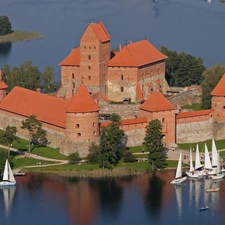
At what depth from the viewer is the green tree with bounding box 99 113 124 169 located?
5453 cm

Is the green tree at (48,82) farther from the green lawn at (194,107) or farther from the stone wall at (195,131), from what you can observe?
the stone wall at (195,131)

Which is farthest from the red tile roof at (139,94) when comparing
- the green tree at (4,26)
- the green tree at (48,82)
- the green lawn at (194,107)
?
the green tree at (4,26)

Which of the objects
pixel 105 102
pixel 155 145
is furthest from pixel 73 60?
pixel 155 145

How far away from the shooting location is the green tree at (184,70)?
235 ft

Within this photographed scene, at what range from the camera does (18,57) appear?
93500 millimetres

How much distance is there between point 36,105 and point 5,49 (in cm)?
4094

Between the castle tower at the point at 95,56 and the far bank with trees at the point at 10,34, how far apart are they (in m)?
40.5

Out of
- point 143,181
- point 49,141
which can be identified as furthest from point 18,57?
point 143,181

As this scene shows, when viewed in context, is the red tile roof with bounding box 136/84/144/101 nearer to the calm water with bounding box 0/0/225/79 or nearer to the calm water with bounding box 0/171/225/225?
the calm water with bounding box 0/171/225/225

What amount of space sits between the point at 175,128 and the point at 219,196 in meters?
8.49

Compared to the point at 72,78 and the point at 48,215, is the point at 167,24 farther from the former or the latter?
the point at 48,215

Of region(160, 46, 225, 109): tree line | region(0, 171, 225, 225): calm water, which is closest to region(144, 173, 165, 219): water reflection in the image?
region(0, 171, 225, 225): calm water

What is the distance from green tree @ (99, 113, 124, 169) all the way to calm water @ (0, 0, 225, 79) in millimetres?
26823

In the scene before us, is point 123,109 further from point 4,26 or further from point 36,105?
point 4,26
